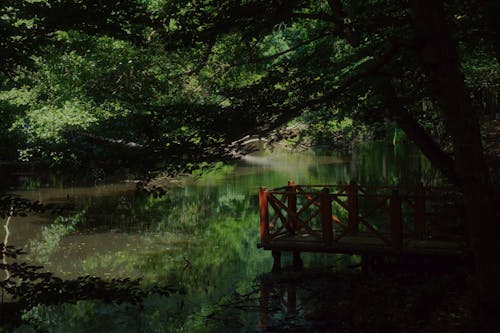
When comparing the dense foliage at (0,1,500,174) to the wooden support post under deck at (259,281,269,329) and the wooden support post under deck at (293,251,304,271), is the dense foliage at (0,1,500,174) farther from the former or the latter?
the wooden support post under deck at (293,251,304,271)

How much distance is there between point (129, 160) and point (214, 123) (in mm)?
1015

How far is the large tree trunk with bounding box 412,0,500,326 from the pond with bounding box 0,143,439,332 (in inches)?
120

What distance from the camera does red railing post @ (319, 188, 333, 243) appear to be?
428 inches

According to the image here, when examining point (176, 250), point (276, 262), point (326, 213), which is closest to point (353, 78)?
point (326, 213)

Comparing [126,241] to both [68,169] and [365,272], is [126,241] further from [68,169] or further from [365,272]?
[68,169]

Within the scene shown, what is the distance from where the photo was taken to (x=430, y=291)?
341 inches

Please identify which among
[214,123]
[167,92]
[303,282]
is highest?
[167,92]

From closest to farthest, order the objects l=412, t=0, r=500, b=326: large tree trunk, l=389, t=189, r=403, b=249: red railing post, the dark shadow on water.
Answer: l=412, t=0, r=500, b=326: large tree trunk → the dark shadow on water → l=389, t=189, r=403, b=249: red railing post

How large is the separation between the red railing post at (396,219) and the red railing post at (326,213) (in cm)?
128

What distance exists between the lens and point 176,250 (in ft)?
50.0

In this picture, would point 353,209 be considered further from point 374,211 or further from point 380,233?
point 380,233

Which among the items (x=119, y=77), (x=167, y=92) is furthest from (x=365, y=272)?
(x=119, y=77)

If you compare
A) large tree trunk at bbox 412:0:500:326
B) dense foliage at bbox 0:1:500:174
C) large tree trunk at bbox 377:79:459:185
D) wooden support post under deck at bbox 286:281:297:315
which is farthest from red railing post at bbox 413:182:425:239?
large tree trunk at bbox 412:0:500:326

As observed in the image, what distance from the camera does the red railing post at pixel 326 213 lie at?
1088 centimetres
